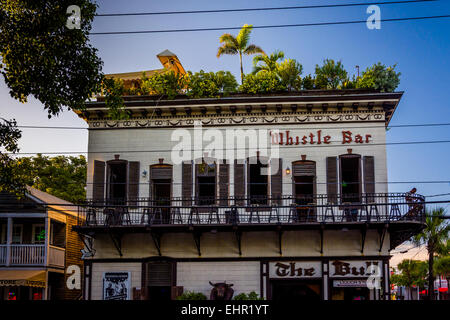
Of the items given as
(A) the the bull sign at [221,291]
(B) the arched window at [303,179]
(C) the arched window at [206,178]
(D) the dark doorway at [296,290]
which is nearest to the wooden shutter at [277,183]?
(B) the arched window at [303,179]

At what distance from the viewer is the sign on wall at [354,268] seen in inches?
836

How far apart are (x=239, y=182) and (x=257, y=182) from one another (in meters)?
0.77

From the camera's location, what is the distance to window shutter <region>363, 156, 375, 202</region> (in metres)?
21.9

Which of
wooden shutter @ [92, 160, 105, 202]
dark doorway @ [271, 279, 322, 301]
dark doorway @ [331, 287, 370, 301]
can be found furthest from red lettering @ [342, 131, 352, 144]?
wooden shutter @ [92, 160, 105, 202]

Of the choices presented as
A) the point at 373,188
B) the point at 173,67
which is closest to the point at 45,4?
the point at 373,188

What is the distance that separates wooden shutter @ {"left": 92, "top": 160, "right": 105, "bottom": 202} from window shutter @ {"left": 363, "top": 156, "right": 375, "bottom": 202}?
36.0ft

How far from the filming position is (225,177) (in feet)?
74.5

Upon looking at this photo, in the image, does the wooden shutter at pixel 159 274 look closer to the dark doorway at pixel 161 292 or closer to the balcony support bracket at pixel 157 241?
the balcony support bracket at pixel 157 241

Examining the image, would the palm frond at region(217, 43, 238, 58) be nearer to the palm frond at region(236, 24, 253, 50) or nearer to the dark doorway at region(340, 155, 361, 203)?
the palm frond at region(236, 24, 253, 50)

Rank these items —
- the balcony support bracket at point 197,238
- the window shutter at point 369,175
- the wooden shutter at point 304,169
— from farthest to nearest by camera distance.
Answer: the wooden shutter at point 304,169 → the window shutter at point 369,175 → the balcony support bracket at point 197,238

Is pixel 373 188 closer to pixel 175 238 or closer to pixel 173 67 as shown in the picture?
pixel 175 238

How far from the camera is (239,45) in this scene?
2984 centimetres

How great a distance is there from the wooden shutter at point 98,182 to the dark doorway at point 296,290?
26.4ft
